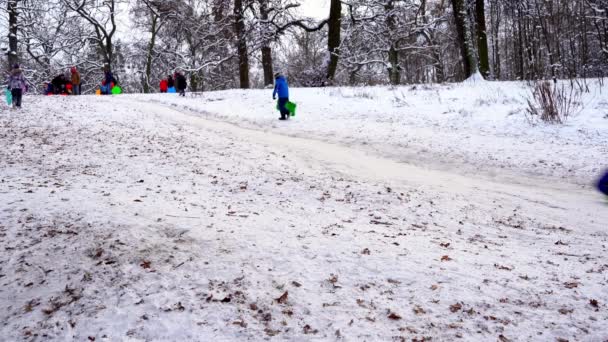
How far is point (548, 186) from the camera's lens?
662cm

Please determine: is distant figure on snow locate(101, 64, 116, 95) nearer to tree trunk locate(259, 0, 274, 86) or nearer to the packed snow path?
tree trunk locate(259, 0, 274, 86)

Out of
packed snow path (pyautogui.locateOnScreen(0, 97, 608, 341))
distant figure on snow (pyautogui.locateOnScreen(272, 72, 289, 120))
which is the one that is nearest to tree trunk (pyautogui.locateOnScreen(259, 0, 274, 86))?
distant figure on snow (pyautogui.locateOnScreen(272, 72, 289, 120))

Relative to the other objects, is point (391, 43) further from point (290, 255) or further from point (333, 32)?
point (290, 255)

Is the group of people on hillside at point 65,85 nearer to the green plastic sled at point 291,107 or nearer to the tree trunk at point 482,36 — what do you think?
the green plastic sled at point 291,107

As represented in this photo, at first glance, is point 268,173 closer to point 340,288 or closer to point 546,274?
point 340,288

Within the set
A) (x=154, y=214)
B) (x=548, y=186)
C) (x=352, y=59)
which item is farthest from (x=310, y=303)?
(x=352, y=59)

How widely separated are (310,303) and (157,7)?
32.5m

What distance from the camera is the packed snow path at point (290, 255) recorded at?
8.45ft

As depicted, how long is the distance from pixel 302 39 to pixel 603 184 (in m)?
18.7

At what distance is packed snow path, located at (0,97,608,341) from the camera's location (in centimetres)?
257

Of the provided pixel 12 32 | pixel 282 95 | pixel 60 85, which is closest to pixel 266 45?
pixel 282 95

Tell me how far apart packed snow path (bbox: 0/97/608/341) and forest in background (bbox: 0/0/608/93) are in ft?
31.3

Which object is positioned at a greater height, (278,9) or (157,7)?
(157,7)

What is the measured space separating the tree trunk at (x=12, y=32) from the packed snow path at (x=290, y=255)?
2262 centimetres
